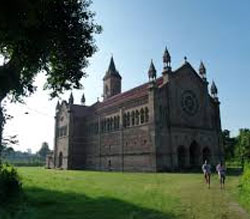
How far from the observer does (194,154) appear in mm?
54594

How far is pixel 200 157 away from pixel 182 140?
15.8 feet

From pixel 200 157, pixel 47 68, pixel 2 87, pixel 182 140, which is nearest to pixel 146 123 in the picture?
pixel 182 140

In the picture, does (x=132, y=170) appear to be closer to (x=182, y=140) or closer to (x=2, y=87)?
(x=182, y=140)

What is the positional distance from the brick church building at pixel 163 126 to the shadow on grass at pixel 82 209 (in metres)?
30.4

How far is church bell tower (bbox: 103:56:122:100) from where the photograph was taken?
269 ft

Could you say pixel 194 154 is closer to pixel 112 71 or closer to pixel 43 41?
pixel 112 71

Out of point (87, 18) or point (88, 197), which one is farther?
point (87, 18)

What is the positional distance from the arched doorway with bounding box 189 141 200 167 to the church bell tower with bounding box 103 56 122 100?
105 ft

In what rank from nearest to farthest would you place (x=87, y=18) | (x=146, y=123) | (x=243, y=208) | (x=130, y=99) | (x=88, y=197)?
(x=243, y=208) < (x=88, y=197) < (x=87, y=18) < (x=146, y=123) < (x=130, y=99)

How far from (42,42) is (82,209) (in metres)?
9.65

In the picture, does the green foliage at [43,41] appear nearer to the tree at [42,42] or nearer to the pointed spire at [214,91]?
the tree at [42,42]

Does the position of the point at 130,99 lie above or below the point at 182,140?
above

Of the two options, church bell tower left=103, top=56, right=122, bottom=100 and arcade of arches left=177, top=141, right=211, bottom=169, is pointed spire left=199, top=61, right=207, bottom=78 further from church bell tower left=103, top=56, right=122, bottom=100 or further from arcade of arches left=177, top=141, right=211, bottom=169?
church bell tower left=103, top=56, right=122, bottom=100

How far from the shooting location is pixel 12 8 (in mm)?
15953
